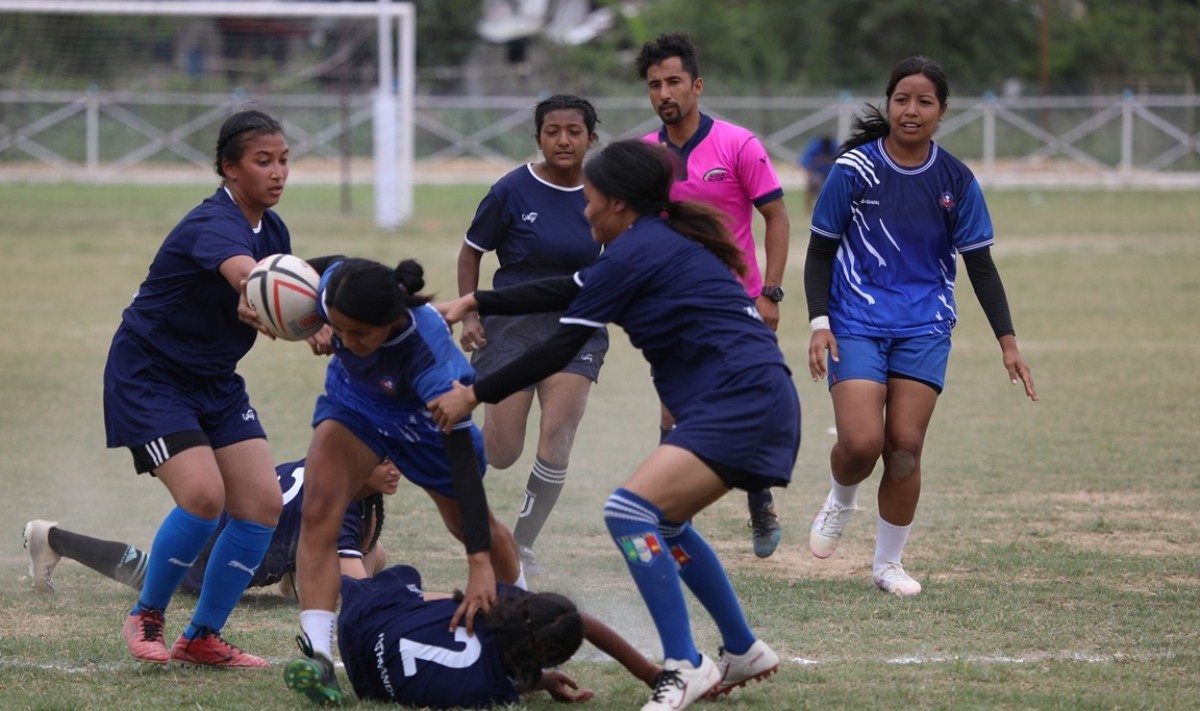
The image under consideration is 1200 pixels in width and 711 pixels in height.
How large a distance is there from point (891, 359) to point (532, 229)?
5.71ft

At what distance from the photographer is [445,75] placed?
44469mm

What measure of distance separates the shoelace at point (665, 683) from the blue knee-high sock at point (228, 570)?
1.60m

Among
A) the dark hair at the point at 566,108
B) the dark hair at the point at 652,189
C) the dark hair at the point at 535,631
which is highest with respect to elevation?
the dark hair at the point at 566,108

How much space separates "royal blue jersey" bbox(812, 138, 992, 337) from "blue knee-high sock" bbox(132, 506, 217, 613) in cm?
273

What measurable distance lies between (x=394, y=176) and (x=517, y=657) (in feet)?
65.9

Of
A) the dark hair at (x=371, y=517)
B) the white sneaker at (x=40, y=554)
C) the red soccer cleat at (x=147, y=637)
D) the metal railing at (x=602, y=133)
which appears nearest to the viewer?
the red soccer cleat at (x=147, y=637)

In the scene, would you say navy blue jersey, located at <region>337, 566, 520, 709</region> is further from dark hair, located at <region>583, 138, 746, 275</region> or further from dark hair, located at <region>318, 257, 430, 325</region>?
dark hair, located at <region>583, 138, 746, 275</region>

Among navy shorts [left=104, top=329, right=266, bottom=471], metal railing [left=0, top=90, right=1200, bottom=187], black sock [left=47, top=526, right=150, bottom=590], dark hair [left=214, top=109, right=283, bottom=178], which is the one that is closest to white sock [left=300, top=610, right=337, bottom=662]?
navy shorts [left=104, top=329, right=266, bottom=471]

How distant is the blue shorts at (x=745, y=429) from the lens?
4480 millimetres

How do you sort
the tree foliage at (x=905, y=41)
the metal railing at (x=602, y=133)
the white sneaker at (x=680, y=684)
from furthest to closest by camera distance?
the tree foliage at (x=905, y=41), the metal railing at (x=602, y=133), the white sneaker at (x=680, y=684)

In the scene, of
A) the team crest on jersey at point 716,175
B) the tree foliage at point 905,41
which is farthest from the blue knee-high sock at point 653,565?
the tree foliage at point 905,41

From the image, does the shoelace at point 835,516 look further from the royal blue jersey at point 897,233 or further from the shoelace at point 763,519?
the royal blue jersey at point 897,233

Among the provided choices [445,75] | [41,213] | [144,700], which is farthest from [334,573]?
[445,75]

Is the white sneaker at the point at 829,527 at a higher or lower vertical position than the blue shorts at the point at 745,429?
lower
